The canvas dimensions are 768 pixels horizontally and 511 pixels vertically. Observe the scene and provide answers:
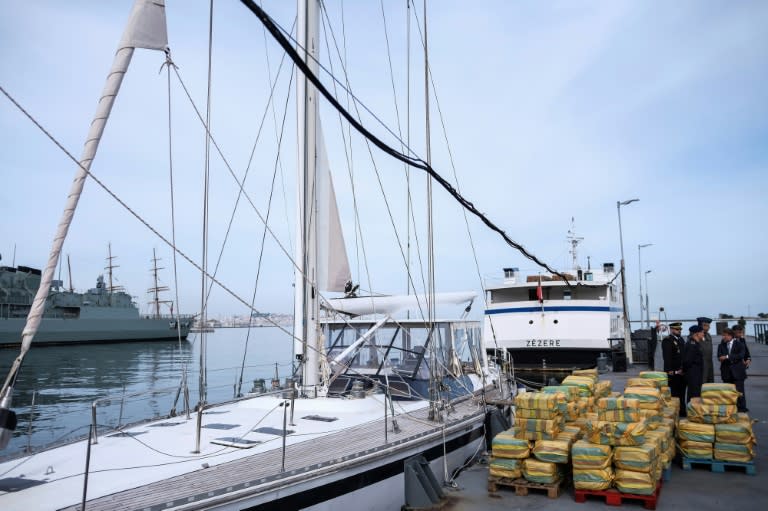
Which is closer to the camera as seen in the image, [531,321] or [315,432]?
[315,432]

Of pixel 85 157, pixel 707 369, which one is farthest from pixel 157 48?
pixel 707 369

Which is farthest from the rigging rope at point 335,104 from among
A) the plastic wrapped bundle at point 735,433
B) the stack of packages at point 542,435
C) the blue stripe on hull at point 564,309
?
the blue stripe on hull at point 564,309

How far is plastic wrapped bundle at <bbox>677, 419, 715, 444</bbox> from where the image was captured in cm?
781

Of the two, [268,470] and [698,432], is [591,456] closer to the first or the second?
[698,432]

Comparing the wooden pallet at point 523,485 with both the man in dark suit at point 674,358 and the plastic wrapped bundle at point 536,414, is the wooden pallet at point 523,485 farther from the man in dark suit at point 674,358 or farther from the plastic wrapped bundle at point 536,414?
the man in dark suit at point 674,358

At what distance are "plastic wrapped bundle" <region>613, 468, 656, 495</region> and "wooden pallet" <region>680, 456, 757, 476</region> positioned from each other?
6.28 feet

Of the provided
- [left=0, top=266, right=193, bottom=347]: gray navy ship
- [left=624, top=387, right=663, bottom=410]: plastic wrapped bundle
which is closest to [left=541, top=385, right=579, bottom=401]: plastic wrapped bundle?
[left=624, top=387, right=663, bottom=410]: plastic wrapped bundle

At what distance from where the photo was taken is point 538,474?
6992 millimetres

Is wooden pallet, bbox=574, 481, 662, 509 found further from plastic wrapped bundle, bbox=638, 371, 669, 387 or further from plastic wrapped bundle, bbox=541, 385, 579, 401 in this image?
plastic wrapped bundle, bbox=638, 371, 669, 387

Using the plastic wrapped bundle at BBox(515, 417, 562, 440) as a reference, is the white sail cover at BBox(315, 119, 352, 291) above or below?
above

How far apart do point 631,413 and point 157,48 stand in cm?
680

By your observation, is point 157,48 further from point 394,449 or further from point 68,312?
point 68,312

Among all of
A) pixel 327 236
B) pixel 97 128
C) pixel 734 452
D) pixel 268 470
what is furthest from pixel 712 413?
pixel 97 128

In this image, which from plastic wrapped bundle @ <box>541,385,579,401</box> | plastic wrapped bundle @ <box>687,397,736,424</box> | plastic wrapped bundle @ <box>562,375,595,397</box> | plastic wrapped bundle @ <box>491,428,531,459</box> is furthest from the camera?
plastic wrapped bundle @ <box>562,375,595,397</box>
